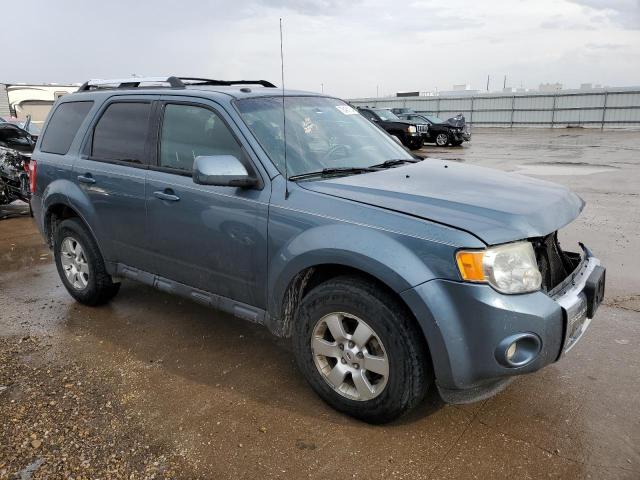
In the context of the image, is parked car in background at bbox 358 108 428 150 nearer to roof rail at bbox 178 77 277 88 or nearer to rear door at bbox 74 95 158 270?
roof rail at bbox 178 77 277 88

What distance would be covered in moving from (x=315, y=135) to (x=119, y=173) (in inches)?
61.9

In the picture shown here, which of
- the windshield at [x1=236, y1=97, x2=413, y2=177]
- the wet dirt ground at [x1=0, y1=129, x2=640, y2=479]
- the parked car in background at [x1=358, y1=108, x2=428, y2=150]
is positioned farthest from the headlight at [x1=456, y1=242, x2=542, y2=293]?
the parked car in background at [x1=358, y1=108, x2=428, y2=150]

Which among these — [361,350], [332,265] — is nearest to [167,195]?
[332,265]

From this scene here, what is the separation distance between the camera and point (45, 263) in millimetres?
6219

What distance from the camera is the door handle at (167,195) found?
363cm

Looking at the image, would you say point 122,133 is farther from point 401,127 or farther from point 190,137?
point 401,127

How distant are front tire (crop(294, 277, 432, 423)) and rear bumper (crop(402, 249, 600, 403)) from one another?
0.13 metres

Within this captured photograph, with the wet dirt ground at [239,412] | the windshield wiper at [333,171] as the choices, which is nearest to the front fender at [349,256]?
the windshield wiper at [333,171]

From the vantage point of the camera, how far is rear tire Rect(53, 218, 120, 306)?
4.51m

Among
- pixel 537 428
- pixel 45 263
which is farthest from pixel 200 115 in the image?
pixel 45 263

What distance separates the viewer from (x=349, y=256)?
2.75 meters

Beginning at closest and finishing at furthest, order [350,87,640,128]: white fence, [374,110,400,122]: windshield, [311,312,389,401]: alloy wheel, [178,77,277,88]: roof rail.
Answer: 1. [311,312,389,401]: alloy wheel
2. [178,77,277,88]: roof rail
3. [374,110,400,122]: windshield
4. [350,87,640,128]: white fence

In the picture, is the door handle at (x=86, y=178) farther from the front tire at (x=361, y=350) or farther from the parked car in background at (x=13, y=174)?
the parked car in background at (x=13, y=174)

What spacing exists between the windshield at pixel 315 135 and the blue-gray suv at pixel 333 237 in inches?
0.6
